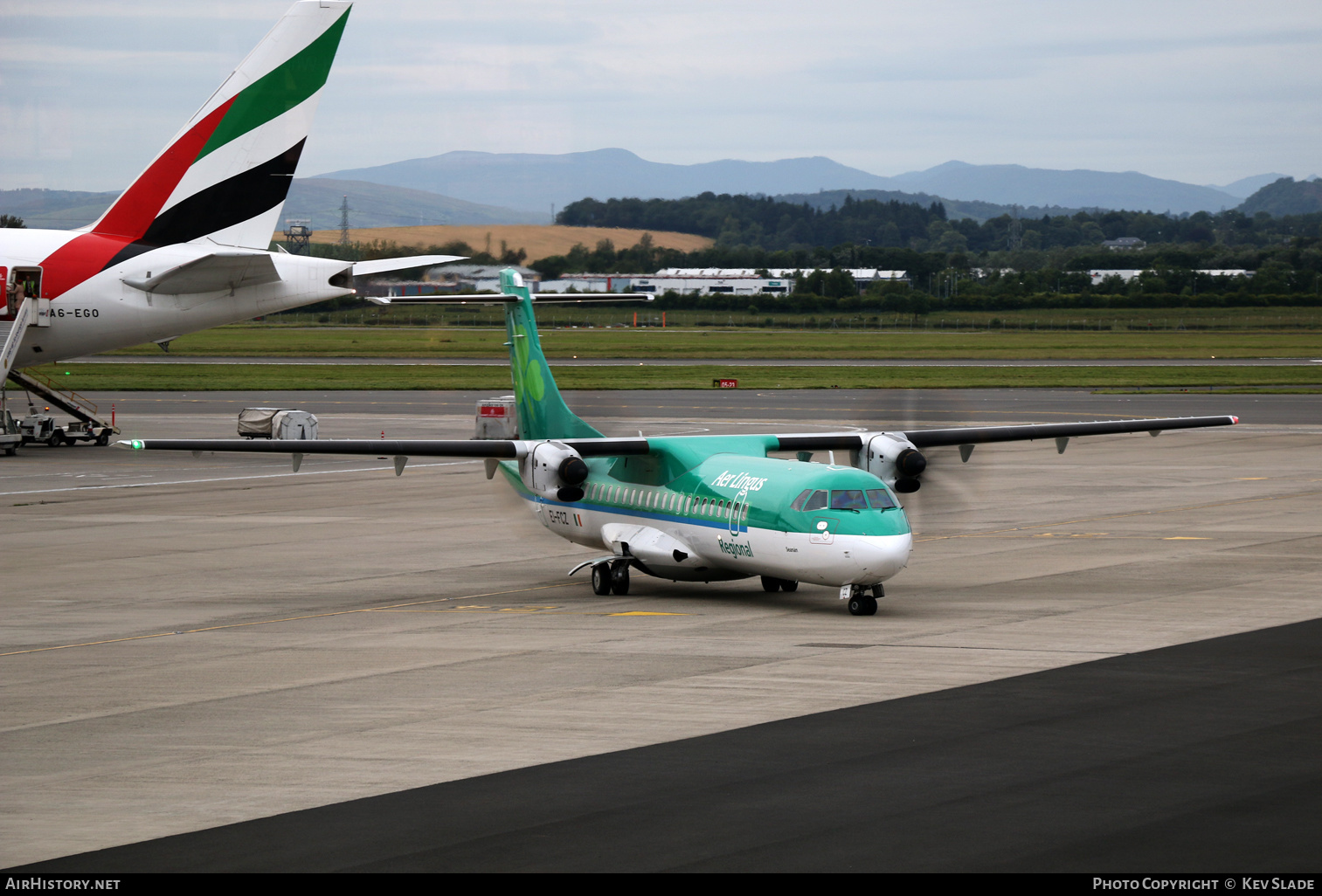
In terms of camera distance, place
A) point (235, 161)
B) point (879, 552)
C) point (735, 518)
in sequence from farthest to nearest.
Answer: point (235, 161), point (735, 518), point (879, 552)

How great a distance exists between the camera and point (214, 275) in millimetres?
51062

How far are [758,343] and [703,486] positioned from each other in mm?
99369

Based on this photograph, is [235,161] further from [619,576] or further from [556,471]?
[619,576]

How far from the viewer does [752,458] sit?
91.5ft

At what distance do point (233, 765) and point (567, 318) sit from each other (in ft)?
476

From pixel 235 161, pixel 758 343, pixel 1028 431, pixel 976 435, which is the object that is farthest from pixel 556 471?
pixel 758 343

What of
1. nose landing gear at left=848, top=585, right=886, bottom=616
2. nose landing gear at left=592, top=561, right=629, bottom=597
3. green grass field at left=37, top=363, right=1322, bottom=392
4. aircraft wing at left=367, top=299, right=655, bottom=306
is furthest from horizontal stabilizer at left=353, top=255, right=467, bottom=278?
nose landing gear at left=848, top=585, right=886, bottom=616

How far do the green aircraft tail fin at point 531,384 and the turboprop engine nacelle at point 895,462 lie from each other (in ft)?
18.9

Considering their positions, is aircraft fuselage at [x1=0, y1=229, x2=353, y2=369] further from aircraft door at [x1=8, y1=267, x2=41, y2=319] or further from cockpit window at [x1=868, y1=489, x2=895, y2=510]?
cockpit window at [x1=868, y1=489, x2=895, y2=510]

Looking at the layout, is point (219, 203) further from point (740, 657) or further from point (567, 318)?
point (567, 318)

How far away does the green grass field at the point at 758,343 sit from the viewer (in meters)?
112

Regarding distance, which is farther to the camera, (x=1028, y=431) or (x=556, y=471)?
(x=1028, y=431)

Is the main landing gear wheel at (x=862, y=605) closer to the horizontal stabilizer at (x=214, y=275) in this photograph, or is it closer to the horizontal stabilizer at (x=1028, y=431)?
the horizontal stabilizer at (x=1028, y=431)

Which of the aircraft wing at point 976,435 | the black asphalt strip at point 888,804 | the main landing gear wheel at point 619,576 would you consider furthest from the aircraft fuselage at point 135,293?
the black asphalt strip at point 888,804
